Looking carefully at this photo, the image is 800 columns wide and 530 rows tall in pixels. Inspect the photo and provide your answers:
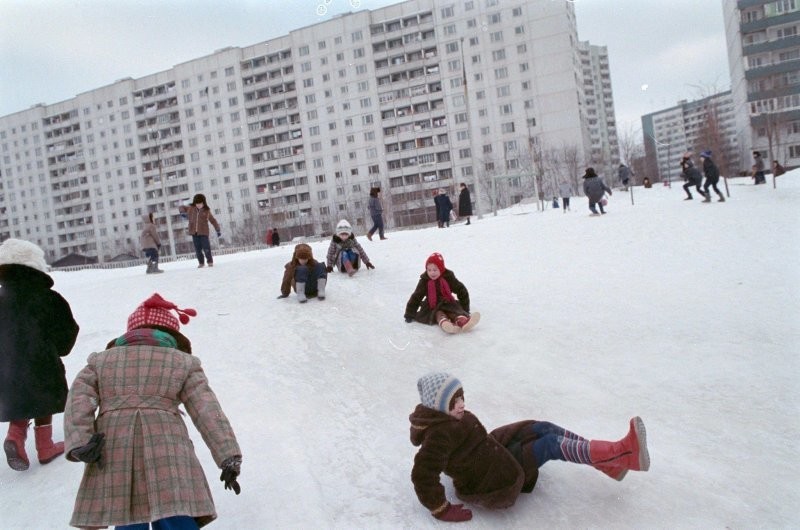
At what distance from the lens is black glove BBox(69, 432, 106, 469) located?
9.48 feet

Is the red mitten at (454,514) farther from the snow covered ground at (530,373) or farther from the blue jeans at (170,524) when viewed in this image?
the blue jeans at (170,524)

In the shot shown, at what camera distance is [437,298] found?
8.64 meters

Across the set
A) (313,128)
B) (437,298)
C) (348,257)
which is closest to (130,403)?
(437,298)

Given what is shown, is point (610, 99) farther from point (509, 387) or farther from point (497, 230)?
point (509, 387)

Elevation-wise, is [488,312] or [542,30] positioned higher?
[542,30]

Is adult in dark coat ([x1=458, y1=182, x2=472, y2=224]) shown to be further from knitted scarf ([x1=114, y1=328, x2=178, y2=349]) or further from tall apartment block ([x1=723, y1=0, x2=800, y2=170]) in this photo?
knitted scarf ([x1=114, y1=328, x2=178, y2=349])

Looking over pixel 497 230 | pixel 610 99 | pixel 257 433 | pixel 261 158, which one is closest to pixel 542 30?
pixel 261 158

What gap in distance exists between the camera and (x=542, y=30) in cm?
6831

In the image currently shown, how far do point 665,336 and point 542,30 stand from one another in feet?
225

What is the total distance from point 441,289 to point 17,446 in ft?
18.3

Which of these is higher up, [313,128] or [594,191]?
[313,128]

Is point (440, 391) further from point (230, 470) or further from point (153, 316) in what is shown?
point (153, 316)

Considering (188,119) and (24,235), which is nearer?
(24,235)

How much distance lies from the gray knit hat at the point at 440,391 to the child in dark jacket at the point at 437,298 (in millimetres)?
4480
